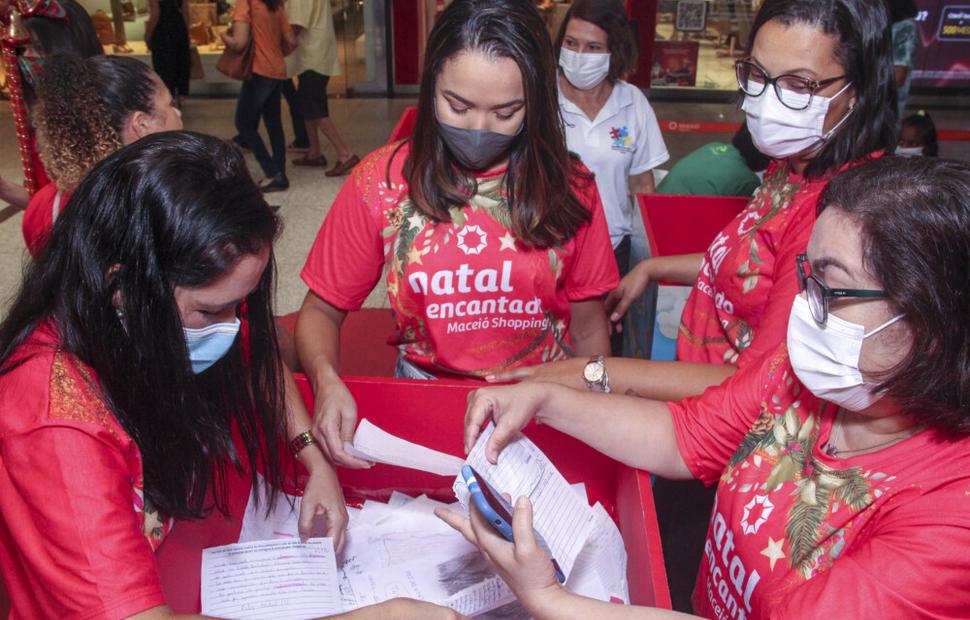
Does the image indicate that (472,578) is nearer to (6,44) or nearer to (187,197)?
(187,197)

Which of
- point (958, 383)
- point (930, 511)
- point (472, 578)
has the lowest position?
point (472, 578)

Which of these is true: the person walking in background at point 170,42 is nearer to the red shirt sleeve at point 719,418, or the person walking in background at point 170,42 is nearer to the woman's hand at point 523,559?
the red shirt sleeve at point 719,418

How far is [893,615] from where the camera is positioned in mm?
873

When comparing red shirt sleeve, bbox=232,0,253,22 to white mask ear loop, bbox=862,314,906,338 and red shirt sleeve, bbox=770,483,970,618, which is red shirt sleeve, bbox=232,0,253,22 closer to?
white mask ear loop, bbox=862,314,906,338

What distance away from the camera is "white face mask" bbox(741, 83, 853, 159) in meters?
1.53

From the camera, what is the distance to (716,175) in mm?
2879

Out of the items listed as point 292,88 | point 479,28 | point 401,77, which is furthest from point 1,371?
point 401,77

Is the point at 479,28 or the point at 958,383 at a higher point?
the point at 479,28

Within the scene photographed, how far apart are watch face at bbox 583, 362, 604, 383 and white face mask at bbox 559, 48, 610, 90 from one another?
1381mm

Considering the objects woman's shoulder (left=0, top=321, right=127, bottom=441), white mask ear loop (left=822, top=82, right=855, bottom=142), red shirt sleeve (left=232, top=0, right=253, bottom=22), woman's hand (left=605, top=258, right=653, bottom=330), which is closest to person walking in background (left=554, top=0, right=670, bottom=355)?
woman's hand (left=605, top=258, right=653, bottom=330)

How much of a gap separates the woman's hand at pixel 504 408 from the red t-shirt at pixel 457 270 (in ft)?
0.84

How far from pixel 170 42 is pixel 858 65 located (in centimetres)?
633

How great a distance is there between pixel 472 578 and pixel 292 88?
5.44m

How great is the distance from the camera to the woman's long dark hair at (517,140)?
1.46 metres
